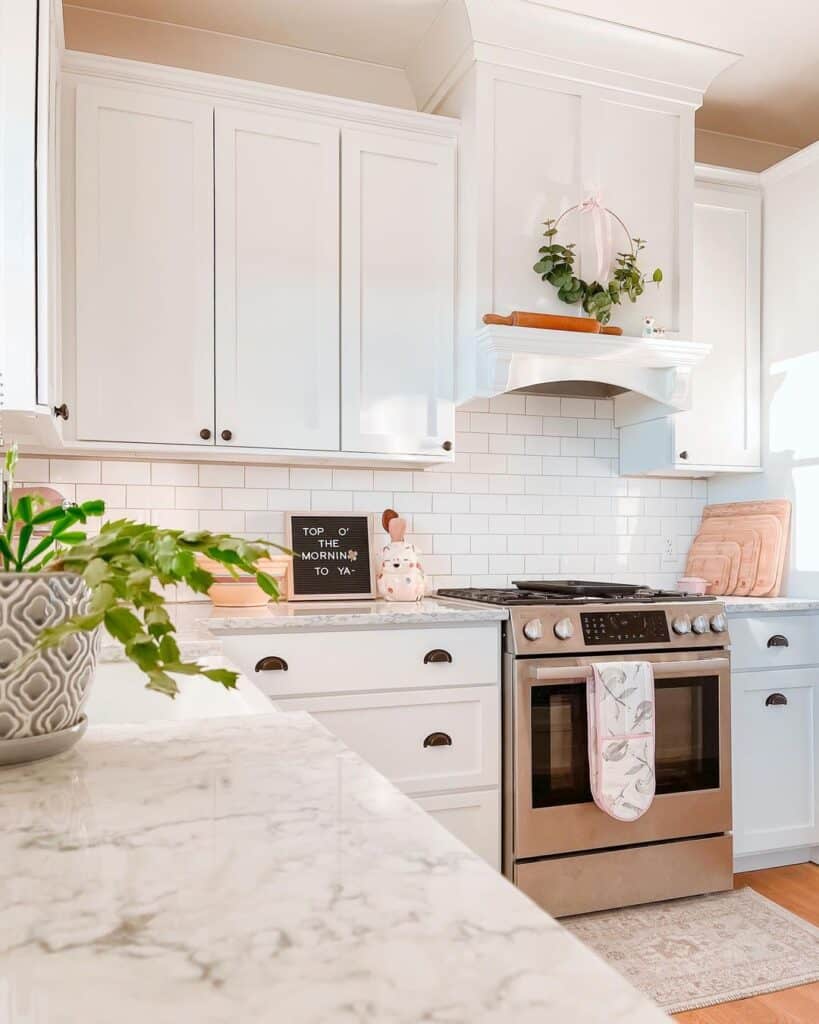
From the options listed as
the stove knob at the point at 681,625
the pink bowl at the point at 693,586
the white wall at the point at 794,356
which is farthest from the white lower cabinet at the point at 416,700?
the white wall at the point at 794,356

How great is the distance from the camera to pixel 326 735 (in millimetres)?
912

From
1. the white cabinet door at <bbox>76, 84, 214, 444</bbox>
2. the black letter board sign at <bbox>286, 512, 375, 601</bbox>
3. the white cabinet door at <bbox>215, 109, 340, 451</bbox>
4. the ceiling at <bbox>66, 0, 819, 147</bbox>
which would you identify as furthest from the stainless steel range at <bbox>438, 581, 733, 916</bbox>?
the ceiling at <bbox>66, 0, 819, 147</bbox>

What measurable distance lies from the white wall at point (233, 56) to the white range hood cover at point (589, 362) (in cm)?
112

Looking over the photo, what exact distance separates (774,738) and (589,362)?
1.44 metres

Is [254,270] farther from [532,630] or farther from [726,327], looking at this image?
[726,327]

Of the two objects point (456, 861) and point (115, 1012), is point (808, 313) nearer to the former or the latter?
point (456, 861)

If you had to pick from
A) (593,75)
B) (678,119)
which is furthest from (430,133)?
(678,119)

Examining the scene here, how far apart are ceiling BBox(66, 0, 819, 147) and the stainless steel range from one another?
1.90 metres

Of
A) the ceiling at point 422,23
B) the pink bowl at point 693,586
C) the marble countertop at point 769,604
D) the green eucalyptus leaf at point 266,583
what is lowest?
the marble countertop at point 769,604

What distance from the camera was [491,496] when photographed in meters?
3.26

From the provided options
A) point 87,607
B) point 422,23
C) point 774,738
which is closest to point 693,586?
point 774,738

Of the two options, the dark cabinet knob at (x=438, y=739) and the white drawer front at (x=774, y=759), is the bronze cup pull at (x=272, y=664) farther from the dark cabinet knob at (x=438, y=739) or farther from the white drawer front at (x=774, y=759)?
the white drawer front at (x=774, y=759)

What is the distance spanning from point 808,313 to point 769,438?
0.48 meters

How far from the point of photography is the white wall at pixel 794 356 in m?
3.14
